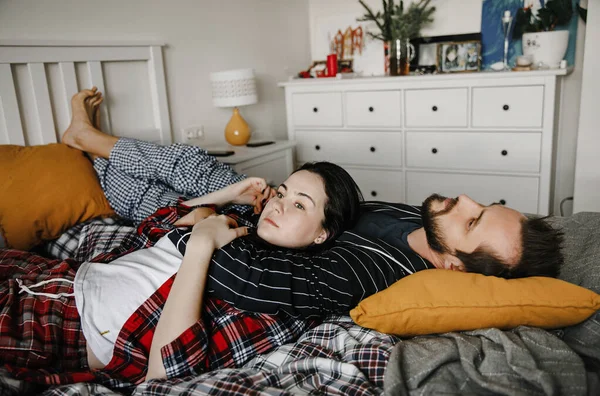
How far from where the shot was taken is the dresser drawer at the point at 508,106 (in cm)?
263

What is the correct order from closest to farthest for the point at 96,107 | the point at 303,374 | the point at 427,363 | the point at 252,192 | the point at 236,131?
the point at 427,363, the point at 303,374, the point at 252,192, the point at 96,107, the point at 236,131

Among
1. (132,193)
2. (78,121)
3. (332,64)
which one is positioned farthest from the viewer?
(332,64)

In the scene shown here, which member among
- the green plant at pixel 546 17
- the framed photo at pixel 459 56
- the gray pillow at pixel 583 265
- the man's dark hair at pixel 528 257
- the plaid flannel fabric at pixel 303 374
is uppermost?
the green plant at pixel 546 17

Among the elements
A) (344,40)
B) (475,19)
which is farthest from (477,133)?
(344,40)

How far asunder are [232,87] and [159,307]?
69.8 inches

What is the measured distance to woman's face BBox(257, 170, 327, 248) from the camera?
4.24 feet

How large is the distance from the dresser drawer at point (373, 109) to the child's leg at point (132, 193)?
155 cm

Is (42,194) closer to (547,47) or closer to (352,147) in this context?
(352,147)

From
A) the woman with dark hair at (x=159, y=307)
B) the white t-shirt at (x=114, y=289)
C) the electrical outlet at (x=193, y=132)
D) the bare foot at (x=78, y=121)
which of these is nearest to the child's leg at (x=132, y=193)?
the bare foot at (x=78, y=121)

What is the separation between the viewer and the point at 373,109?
3.09m

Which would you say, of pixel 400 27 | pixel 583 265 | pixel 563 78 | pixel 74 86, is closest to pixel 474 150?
pixel 563 78

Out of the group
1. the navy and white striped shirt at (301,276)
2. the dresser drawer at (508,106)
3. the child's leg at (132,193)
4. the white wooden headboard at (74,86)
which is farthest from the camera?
the dresser drawer at (508,106)

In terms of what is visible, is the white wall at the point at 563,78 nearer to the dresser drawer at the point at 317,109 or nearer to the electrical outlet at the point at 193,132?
the dresser drawer at the point at 317,109

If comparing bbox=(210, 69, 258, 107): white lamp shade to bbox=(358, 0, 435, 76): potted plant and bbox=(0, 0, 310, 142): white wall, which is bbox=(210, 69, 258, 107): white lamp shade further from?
bbox=(358, 0, 435, 76): potted plant
